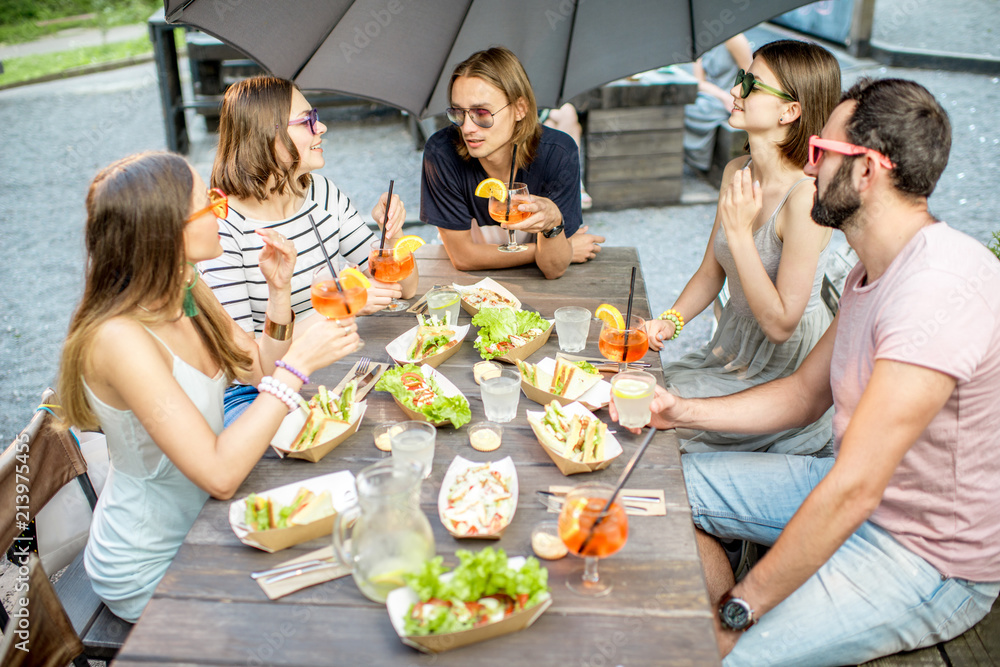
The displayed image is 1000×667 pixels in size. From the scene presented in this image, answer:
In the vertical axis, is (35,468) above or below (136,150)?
above

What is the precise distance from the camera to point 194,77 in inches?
348

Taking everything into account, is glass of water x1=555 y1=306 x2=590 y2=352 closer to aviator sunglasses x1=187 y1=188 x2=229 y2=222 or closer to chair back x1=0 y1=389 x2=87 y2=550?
aviator sunglasses x1=187 y1=188 x2=229 y2=222

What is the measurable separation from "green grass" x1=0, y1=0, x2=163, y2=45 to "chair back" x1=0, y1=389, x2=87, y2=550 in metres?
14.8

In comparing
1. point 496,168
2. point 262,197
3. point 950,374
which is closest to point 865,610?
point 950,374

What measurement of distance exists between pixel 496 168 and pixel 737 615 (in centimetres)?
239

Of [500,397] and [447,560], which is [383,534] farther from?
[500,397]

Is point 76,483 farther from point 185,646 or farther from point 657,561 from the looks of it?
point 657,561

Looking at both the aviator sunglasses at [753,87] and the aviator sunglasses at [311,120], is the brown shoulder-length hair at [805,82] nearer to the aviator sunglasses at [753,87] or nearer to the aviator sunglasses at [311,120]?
the aviator sunglasses at [753,87]

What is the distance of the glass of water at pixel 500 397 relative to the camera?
7.38ft

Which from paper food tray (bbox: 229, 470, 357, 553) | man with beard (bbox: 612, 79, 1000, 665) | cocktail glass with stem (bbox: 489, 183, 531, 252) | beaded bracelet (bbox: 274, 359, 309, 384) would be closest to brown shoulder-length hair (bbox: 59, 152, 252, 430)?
beaded bracelet (bbox: 274, 359, 309, 384)

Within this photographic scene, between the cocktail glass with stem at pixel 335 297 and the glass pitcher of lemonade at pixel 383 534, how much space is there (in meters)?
0.79

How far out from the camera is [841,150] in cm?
205

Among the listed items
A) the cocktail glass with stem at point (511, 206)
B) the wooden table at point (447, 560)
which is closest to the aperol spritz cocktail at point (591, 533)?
the wooden table at point (447, 560)

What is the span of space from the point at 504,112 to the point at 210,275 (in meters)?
1.47
